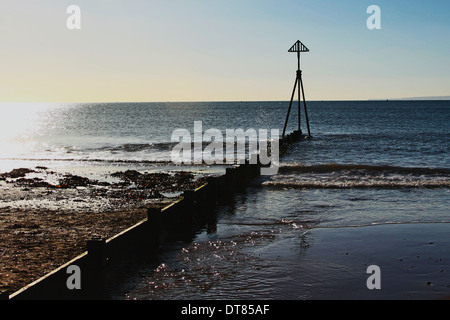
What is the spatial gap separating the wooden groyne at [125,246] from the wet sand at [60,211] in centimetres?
141

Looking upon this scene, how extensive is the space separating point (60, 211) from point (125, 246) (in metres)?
6.27

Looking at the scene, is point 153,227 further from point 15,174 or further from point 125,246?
point 15,174

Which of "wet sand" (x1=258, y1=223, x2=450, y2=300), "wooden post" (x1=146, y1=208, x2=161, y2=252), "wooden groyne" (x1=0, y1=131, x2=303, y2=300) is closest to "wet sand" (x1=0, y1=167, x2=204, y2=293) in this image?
"wooden groyne" (x1=0, y1=131, x2=303, y2=300)

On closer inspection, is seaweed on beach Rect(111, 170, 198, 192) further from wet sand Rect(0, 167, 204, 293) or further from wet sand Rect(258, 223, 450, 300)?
wet sand Rect(258, 223, 450, 300)

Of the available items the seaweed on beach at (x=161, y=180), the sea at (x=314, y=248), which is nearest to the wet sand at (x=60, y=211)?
the seaweed on beach at (x=161, y=180)

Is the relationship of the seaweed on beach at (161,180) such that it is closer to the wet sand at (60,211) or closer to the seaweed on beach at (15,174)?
the wet sand at (60,211)

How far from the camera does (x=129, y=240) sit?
876cm

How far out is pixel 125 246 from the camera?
861cm

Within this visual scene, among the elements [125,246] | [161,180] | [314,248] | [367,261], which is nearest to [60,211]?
[125,246]

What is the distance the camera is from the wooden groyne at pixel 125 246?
6.24 m

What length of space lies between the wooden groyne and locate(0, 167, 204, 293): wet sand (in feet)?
4.64
